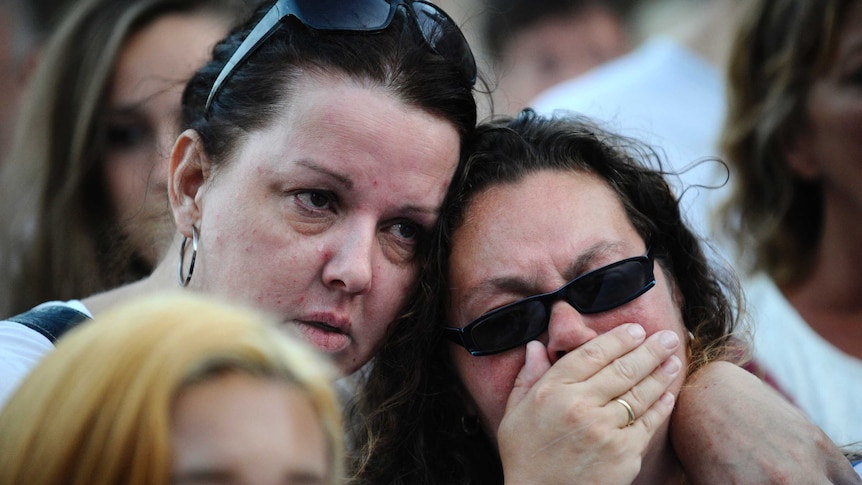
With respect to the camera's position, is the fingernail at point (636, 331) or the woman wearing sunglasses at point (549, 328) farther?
the fingernail at point (636, 331)

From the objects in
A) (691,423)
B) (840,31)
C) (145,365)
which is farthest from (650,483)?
(840,31)

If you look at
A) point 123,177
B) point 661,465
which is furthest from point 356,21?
point 123,177

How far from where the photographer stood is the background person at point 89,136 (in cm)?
389

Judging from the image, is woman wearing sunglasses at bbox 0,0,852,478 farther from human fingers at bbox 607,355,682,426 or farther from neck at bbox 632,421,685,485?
neck at bbox 632,421,685,485

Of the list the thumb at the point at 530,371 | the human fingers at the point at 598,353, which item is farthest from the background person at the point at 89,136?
the human fingers at the point at 598,353

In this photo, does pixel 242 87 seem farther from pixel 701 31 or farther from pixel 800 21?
pixel 701 31

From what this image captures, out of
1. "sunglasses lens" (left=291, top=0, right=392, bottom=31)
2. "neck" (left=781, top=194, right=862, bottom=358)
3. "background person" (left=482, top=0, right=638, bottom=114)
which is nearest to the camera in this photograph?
"sunglasses lens" (left=291, top=0, right=392, bottom=31)

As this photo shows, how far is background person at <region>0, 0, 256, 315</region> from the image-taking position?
153 inches

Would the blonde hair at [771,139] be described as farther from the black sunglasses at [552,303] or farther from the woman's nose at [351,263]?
the woman's nose at [351,263]

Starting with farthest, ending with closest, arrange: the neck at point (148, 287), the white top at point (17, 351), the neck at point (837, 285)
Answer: the neck at point (837, 285) → the neck at point (148, 287) → the white top at point (17, 351)

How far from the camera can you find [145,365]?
58.1 inches

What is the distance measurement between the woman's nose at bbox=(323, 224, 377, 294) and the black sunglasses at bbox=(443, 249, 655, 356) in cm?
35

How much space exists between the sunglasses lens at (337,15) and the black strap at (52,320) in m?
1.02

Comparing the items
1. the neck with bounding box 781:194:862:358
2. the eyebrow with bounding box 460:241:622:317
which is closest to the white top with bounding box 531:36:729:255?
the neck with bounding box 781:194:862:358
